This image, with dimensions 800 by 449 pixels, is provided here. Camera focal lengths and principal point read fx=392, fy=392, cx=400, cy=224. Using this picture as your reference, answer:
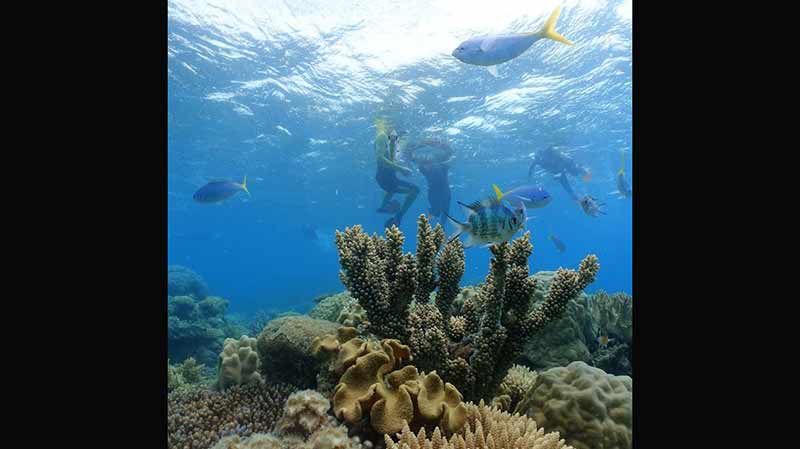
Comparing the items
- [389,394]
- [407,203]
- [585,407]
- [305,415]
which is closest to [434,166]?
[407,203]

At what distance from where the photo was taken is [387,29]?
1568 cm

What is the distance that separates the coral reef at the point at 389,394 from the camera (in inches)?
114

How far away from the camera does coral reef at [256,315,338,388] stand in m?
4.55

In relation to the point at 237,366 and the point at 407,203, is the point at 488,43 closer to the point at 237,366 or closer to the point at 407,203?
the point at 237,366

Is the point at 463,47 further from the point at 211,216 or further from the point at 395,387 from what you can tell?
the point at 211,216

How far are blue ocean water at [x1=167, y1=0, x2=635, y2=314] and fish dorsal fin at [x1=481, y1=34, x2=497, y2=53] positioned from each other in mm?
5647

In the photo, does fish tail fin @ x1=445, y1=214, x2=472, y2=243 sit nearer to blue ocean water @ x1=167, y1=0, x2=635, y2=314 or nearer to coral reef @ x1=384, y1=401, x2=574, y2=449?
coral reef @ x1=384, y1=401, x2=574, y2=449

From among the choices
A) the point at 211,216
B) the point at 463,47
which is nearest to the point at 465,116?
the point at 463,47

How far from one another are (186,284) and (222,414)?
19.5 meters

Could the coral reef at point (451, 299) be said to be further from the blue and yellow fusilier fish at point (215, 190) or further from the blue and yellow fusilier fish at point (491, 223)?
the blue and yellow fusilier fish at point (215, 190)

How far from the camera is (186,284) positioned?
21.0 metres

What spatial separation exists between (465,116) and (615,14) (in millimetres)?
9699
